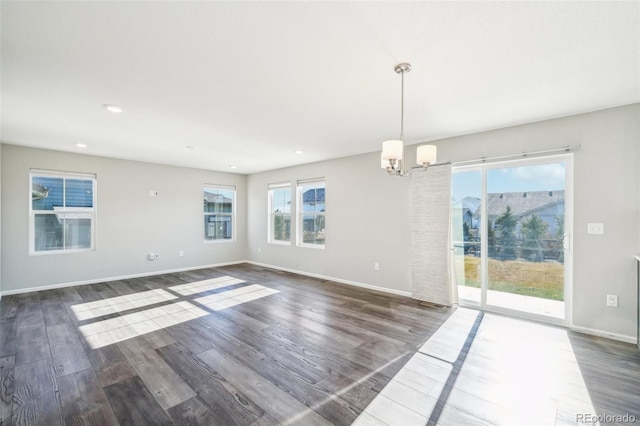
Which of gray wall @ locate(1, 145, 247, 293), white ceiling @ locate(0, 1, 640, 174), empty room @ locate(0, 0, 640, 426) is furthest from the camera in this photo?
gray wall @ locate(1, 145, 247, 293)

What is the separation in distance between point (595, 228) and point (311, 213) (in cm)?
447

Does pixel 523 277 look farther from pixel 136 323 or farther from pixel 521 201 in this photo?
pixel 136 323

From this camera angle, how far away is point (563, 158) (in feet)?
10.6

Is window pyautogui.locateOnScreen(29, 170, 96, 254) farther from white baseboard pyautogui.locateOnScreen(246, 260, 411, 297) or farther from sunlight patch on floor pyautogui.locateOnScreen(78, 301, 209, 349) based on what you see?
white baseboard pyautogui.locateOnScreen(246, 260, 411, 297)

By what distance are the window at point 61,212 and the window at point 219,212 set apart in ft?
7.41

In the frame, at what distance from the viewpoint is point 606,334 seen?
115 inches

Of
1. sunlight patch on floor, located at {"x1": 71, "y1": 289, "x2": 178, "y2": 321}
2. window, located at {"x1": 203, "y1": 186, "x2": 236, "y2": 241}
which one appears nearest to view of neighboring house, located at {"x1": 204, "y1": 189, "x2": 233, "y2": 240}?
window, located at {"x1": 203, "y1": 186, "x2": 236, "y2": 241}

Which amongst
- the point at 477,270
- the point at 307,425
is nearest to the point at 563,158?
the point at 477,270

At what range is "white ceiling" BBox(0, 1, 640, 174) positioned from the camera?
5.24ft

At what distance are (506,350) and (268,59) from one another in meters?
3.39

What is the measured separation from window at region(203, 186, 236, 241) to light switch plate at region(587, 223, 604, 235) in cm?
691

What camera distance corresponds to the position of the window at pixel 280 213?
21.6 feet

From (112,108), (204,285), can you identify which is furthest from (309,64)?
(204,285)

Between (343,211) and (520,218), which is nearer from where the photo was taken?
(520,218)
